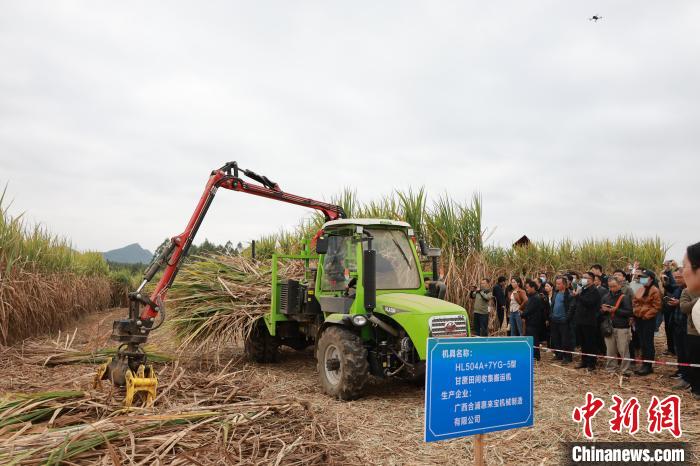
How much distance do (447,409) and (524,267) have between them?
1091 cm

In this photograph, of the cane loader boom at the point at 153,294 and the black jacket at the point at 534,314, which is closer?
the cane loader boom at the point at 153,294

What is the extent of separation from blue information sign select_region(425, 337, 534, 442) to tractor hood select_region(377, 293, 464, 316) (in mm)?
2420

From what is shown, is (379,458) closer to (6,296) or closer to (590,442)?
(590,442)

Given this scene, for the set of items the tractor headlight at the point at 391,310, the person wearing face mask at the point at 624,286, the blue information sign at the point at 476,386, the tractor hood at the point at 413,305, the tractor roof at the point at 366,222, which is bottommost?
the blue information sign at the point at 476,386

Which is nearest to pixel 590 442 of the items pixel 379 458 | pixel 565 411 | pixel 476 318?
pixel 565 411

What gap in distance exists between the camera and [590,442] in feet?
15.4

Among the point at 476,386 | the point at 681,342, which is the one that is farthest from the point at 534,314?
the point at 476,386

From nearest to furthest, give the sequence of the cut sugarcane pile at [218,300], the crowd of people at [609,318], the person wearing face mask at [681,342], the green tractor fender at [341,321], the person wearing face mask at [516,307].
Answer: the green tractor fender at [341,321] < the person wearing face mask at [681,342] < the crowd of people at [609,318] < the cut sugarcane pile at [218,300] < the person wearing face mask at [516,307]

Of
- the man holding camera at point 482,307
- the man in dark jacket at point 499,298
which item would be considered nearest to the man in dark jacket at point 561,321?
the man holding camera at point 482,307

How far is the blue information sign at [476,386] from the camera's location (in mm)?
2984

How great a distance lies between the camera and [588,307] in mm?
Answer: 8359

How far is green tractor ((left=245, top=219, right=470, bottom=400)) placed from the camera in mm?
6043

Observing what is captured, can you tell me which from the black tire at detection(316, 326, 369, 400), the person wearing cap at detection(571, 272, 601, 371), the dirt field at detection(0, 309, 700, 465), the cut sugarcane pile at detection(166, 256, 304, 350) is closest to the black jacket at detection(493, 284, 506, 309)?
the dirt field at detection(0, 309, 700, 465)

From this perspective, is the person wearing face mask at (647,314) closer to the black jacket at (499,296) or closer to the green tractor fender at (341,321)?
the black jacket at (499,296)
